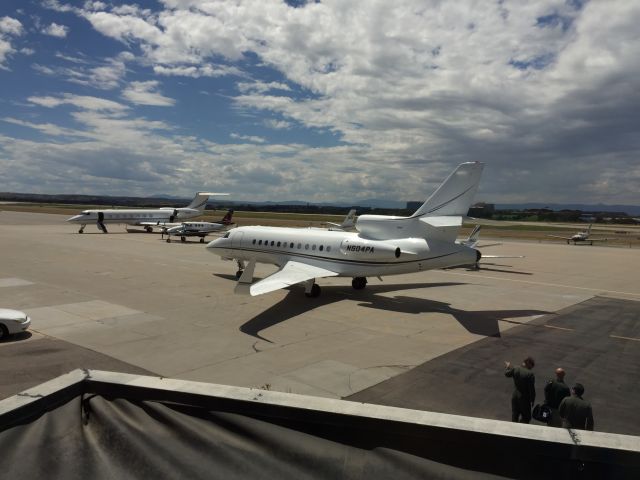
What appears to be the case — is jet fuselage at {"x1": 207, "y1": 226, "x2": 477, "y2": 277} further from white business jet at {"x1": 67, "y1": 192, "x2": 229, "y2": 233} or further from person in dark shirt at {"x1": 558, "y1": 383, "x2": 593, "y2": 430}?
white business jet at {"x1": 67, "y1": 192, "x2": 229, "y2": 233}

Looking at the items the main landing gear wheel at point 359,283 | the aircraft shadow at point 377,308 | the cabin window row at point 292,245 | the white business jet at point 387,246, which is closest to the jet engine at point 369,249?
the white business jet at point 387,246

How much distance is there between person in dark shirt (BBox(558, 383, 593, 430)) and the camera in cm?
843

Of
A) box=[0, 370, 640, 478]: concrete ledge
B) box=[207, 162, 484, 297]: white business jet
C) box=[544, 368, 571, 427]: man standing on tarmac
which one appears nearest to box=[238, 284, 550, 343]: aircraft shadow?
box=[207, 162, 484, 297]: white business jet

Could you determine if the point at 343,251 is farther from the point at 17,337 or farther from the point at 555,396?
the point at 555,396

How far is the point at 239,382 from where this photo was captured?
13.2 m

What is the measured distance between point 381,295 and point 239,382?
15.0 m

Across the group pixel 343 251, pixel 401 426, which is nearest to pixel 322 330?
pixel 343 251

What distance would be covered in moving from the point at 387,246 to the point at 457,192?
443cm

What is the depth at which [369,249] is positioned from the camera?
25062 mm

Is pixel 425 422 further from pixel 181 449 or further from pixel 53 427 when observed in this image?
pixel 53 427

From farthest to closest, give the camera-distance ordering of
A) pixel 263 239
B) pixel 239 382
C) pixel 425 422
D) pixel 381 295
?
pixel 263 239 < pixel 381 295 < pixel 239 382 < pixel 425 422

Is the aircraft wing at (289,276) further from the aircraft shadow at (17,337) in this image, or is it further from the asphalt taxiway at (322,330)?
the aircraft shadow at (17,337)

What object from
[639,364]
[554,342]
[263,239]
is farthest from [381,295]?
[639,364]

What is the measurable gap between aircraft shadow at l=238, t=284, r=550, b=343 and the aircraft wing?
1.37 meters
